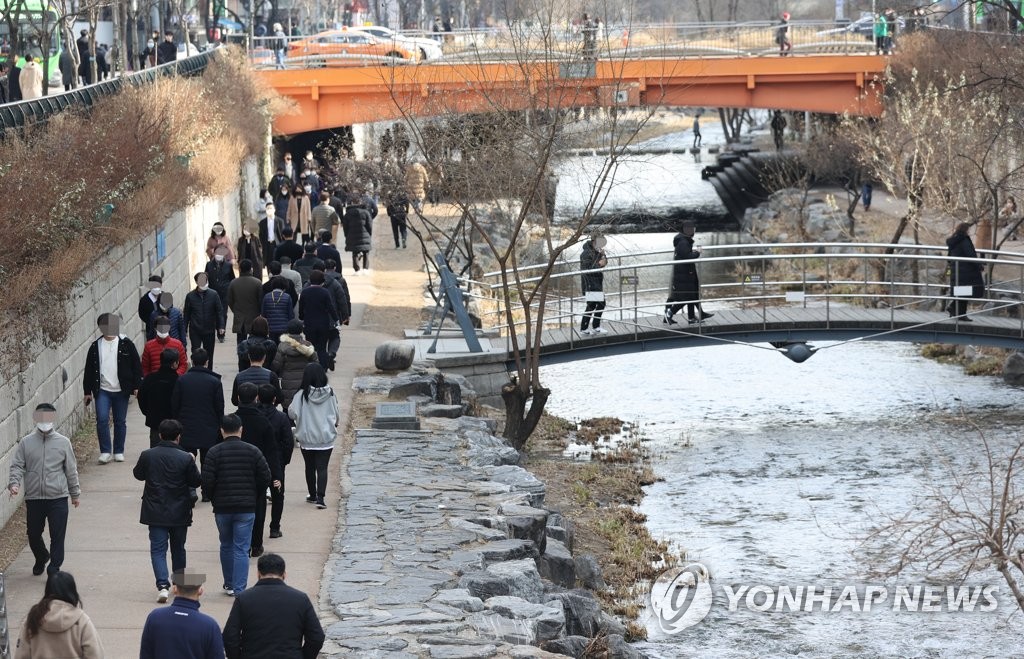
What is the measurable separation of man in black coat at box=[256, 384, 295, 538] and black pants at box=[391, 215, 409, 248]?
22121 mm

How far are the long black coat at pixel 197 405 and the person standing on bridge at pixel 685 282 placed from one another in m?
11.6

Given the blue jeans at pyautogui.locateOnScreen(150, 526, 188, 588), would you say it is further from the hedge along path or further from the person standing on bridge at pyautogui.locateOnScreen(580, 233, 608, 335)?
the person standing on bridge at pyautogui.locateOnScreen(580, 233, 608, 335)

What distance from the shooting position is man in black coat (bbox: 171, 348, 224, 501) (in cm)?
1362

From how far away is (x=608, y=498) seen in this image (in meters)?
20.4

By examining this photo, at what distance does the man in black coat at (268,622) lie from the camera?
8523 mm

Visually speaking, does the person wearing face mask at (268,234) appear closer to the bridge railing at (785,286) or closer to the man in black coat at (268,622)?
the bridge railing at (785,286)

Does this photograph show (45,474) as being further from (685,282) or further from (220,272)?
(685,282)

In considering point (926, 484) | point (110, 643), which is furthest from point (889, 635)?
point (110, 643)

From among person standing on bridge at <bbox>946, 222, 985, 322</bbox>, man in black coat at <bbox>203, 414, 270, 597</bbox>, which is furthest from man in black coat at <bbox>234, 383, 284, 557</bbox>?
person standing on bridge at <bbox>946, 222, 985, 322</bbox>

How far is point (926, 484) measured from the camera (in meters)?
20.3

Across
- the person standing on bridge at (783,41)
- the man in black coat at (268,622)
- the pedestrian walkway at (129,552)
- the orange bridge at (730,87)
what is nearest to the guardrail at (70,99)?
the pedestrian walkway at (129,552)

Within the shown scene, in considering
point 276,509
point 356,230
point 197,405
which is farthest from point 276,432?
point 356,230

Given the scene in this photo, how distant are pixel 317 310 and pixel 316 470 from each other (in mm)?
5071

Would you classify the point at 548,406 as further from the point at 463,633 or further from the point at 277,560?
the point at 277,560
